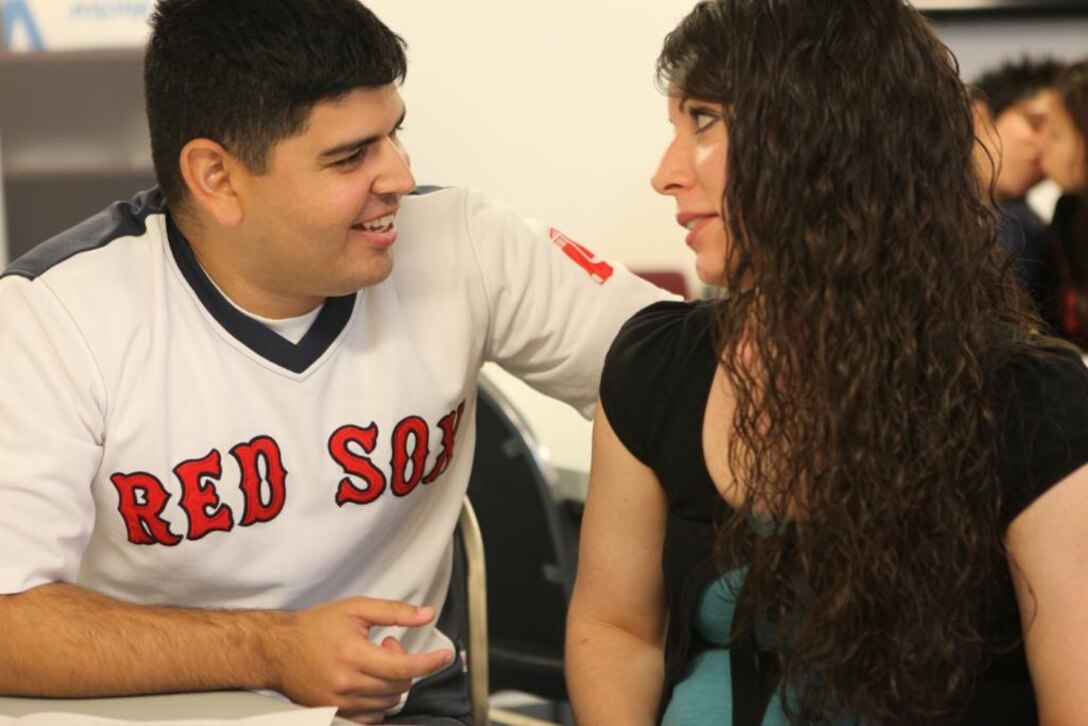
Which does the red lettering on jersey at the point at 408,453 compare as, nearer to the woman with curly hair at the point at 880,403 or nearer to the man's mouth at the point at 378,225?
the man's mouth at the point at 378,225

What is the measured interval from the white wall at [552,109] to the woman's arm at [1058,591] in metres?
3.49

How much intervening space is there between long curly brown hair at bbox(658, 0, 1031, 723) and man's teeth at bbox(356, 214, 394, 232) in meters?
0.48

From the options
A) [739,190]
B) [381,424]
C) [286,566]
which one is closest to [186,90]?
[381,424]

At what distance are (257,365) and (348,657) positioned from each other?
36cm

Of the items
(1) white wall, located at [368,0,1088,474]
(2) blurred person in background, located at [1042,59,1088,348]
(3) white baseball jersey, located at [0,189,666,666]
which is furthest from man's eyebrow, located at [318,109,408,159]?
(1) white wall, located at [368,0,1088,474]

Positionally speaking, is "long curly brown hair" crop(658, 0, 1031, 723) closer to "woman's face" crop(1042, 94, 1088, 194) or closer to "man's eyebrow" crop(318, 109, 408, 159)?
"man's eyebrow" crop(318, 109, 408, 159)

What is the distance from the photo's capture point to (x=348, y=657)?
1.32m

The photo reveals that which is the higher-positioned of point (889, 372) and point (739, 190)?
point (739, 190)

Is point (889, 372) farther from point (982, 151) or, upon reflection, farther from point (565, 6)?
point (565, 6)

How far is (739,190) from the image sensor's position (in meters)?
1.24

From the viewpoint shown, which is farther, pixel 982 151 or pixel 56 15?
pixel 56 15

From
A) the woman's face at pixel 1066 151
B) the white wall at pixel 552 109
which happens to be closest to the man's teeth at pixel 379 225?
the woman's face at pixel 1066 151

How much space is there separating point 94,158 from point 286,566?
3411mm

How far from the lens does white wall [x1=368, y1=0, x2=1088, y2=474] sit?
4660mm
